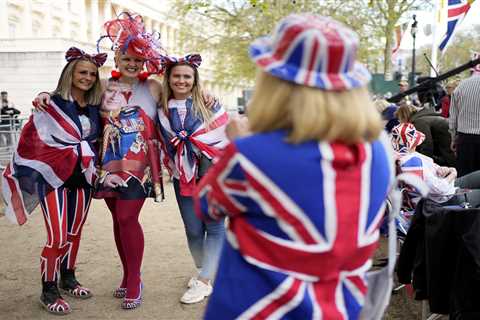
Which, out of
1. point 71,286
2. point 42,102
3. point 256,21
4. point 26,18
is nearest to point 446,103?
point 71,286

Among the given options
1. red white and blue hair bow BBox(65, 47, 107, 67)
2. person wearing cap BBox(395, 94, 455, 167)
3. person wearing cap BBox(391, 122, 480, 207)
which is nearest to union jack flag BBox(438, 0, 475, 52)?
person wearing cap BBox(395, 94, 455, 167)

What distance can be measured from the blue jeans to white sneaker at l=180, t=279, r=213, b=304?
0.21 ft

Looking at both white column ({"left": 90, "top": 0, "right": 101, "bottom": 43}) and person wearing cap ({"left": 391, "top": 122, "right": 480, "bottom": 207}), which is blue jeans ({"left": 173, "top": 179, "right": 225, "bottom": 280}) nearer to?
person wearing cap ({"left": 391, "top": 122, "right": 480, "bottom": 207})

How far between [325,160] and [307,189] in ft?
0.31

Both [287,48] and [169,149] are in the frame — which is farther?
[169,149]

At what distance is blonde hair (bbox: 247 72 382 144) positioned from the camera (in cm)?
144

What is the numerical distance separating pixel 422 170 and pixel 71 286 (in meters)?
2.71

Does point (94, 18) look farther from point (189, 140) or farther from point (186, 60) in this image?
point (189, 140)

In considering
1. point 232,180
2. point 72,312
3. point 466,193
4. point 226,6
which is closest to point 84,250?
point 72,312

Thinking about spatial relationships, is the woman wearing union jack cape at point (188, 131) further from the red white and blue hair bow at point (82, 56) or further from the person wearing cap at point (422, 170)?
the person wearing cap at point (422, 170)

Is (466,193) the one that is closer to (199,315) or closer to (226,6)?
(199,315)

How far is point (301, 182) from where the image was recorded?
58.6 inches

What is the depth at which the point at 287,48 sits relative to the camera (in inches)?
58.7

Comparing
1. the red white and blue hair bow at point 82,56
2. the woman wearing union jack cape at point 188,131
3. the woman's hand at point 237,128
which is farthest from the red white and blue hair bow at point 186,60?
the woman's hand at point 237,128
